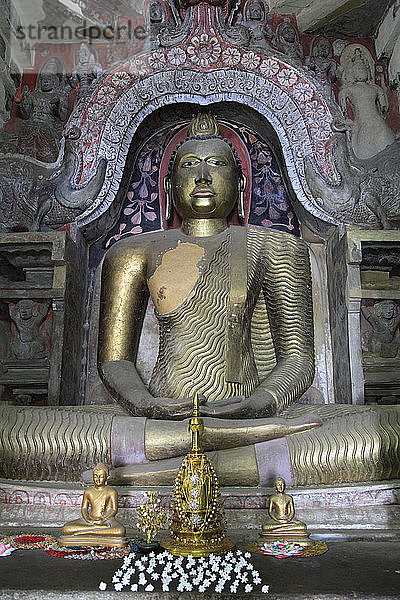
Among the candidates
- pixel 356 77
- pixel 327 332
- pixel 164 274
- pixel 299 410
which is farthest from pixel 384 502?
pixel 356 77

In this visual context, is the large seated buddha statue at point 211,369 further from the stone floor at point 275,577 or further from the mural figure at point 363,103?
the mural figure at point 363,103

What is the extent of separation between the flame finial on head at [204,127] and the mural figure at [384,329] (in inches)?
66.1

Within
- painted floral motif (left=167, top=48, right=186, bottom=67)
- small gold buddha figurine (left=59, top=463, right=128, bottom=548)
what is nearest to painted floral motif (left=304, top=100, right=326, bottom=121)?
painted floral motif (left=167, top=48, right=186, bottom=67)

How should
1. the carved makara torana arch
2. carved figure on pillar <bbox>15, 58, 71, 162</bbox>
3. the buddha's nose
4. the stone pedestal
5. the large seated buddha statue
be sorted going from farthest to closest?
carved figure on pillar <bbox>15, 58, 71, 162</bbox>, the carved makara torana arch, the buddha's nose, the large seated buddha statue, the stone pedestal

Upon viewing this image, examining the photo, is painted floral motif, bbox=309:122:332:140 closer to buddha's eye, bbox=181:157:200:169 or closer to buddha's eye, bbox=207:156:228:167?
buddha's eye, bbox=207:156:228:167

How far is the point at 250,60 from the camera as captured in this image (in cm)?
476

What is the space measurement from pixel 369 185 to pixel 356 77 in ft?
4.12

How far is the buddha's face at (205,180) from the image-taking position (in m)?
4.51

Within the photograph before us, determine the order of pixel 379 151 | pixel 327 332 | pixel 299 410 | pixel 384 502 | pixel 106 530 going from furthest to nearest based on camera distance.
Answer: pixel 379 151, pixel 327 332, pixel 299 410, pixel 384 502, pixel 106 530

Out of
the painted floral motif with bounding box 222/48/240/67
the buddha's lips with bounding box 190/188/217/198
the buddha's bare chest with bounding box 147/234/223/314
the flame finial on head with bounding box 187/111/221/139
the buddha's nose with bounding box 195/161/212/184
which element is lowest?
the buddha's bare chest with bounding box 147/234/223/314

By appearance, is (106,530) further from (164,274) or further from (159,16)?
(159,16)

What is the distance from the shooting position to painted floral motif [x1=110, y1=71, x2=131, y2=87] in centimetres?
478

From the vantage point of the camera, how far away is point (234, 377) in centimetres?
396

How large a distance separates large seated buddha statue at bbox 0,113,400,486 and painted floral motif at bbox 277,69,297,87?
0.57m
